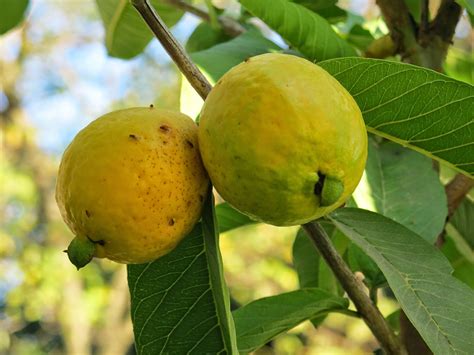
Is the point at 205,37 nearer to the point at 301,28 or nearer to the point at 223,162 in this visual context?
the point at 301,28

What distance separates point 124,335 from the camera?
586cm

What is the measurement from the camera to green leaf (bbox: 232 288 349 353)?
89 centimetres

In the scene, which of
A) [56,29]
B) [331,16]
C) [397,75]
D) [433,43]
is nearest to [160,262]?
[397,75]

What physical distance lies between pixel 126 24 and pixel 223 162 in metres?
0.73

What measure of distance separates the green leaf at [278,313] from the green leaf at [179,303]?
168 mm

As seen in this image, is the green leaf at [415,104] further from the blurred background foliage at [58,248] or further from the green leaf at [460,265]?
the blurred background foliage at [58,248]

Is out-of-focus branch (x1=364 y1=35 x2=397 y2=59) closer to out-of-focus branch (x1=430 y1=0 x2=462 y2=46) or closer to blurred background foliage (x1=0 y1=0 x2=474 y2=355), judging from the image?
out-of-focus branch (x1=430 y1=0 x2=462 y2=46)

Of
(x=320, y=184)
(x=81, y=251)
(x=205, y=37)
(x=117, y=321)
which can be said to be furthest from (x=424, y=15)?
(x=117, y=321)

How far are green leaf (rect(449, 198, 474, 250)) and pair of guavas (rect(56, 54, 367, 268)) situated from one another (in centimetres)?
60

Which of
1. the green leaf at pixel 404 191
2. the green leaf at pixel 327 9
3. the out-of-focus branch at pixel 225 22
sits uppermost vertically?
the green leaf at pixel 327 9

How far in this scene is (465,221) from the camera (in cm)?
116

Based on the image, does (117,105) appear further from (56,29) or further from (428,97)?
(428,97)

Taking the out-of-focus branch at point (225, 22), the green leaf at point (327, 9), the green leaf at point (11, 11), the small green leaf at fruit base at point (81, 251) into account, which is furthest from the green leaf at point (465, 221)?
the green leaf at point (11, 11)

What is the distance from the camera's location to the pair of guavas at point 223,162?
56cm
